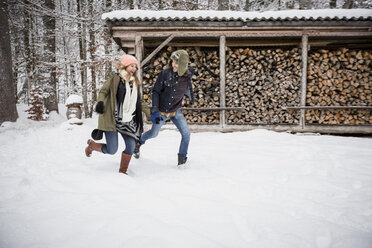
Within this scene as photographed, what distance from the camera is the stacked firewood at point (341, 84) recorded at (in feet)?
19.7

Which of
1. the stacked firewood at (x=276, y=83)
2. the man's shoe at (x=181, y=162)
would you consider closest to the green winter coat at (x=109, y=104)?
the man's shoe at (x=181, y=162)

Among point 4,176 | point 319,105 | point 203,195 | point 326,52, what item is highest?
point 326,52

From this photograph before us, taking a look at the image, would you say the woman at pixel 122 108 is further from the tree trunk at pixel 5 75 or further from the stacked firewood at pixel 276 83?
the tree trunk at pixel 5 75

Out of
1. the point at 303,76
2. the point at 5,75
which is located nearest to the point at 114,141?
the point at 303,76

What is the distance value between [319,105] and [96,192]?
640cm

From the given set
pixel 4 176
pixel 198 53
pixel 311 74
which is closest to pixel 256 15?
pixel 198 53

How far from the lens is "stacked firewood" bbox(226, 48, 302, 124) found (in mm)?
6141

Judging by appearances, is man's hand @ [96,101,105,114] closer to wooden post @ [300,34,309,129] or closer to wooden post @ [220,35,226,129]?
wooden post @ [220,35,226,129]

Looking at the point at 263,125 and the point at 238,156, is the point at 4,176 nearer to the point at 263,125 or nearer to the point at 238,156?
the point at 238,156

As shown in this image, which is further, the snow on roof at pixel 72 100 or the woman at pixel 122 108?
the snow on roof at pixel 72 100

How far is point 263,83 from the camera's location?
623 cm

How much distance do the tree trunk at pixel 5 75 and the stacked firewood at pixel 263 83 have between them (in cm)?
650

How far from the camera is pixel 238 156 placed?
3.82m

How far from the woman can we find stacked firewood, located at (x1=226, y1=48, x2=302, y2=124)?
401 centimetres
